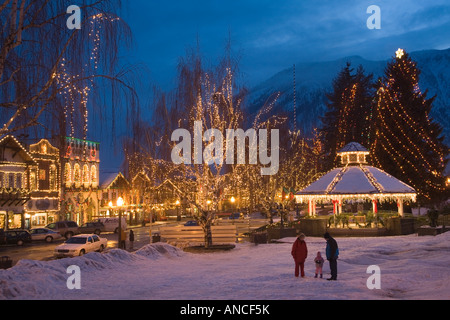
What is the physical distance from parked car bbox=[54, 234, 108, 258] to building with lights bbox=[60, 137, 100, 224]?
25582mm

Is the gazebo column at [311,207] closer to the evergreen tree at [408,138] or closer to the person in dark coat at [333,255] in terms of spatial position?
the evergreen tree at [408,138]

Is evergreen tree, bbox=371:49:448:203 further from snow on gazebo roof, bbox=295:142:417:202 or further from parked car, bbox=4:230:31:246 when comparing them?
parked car, bbox=4:230:31:246

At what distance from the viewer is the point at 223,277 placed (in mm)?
15625

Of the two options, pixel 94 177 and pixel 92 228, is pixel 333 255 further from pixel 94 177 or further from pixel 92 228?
pixel 94 177

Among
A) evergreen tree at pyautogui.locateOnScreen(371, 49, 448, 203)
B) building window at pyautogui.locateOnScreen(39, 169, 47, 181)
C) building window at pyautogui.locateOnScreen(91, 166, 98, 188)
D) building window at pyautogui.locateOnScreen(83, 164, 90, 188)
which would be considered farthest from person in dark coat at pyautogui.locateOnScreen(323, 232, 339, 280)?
building window at pyautogui.locateOnScreen(91, 166, 98, 188)

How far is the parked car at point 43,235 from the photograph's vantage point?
121 ft

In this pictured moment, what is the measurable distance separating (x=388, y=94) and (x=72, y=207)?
38.0 m

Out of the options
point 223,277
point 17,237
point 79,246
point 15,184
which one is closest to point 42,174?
point 15,184

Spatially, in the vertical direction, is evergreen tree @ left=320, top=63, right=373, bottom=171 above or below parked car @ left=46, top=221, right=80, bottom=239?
above

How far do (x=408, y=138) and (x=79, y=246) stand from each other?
3201 centimetres

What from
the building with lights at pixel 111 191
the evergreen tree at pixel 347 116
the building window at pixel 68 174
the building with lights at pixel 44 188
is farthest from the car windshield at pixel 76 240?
the evergreen tree at pixel 347 116

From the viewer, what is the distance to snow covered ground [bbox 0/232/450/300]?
12.1 metres
